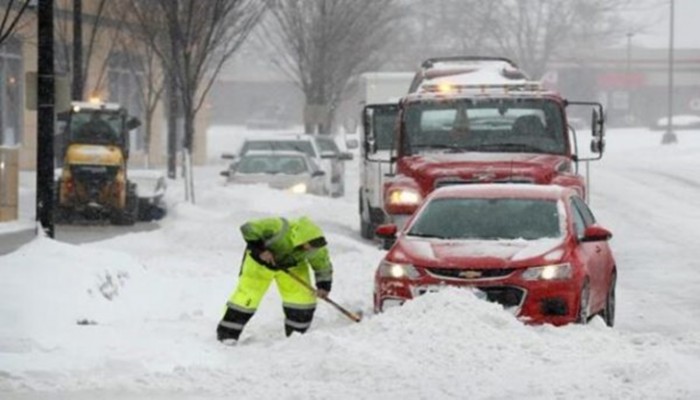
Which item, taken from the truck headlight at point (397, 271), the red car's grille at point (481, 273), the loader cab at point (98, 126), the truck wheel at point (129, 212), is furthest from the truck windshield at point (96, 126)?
the red car's grille at point (481, 273)

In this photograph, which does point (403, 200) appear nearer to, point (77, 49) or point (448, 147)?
point (448, 147)

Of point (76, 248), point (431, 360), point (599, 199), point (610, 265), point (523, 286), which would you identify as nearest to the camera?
point (431, 360)

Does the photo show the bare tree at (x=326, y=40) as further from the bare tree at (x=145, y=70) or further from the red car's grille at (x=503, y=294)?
the red car's grille at (x=503, y=294)

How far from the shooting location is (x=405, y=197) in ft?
63.7

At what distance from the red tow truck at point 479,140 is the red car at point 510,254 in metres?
4.04

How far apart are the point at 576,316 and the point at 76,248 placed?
19.8 feet

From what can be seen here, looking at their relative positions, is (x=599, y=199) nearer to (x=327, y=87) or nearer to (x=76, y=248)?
(x=327, y=87)

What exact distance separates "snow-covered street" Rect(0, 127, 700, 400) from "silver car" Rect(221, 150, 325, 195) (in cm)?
1152

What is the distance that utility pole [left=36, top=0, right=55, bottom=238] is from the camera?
18.6 m

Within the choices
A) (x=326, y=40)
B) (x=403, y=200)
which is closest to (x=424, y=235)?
(x=403, y=200)

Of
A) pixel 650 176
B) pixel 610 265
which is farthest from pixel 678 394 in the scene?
pixel 650 176

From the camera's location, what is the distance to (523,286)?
1280 centimetres

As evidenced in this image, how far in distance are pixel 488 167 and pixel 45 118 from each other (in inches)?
209

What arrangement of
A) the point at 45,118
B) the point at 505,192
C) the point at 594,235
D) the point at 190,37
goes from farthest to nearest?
the point at 190,37, the point at 45,118, the point at 505,192, the point at 594,235
